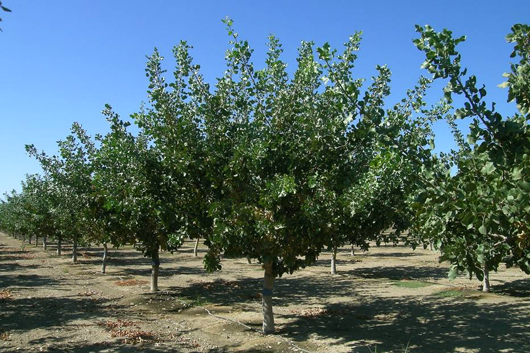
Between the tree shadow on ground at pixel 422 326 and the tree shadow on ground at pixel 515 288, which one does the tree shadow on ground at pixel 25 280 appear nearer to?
the tree shadow on ground at pixel 422 326

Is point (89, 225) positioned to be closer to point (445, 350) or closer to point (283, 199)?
point (283, 199)

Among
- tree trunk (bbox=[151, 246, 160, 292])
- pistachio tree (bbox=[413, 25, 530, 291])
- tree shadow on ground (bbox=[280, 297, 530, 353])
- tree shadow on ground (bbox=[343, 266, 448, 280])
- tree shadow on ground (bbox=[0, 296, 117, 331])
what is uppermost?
pistachio tree (bbox=[413, 25, 530, 291])

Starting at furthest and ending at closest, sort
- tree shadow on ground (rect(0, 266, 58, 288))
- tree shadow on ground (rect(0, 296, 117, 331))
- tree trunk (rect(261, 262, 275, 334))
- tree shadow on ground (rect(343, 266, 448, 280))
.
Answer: tree shadow on ground (rect(343, 266, 448, 280)) < tree shadow on ground (rect(0, 266, 58, 288)) < tree shadow on ground (rect(0, 296, 117, 331)) < tree trunk (rect(261, 262, 275, 334))

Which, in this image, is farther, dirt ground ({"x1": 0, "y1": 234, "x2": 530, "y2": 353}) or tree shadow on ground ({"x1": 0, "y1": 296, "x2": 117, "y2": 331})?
tree shadow on ground ({"x1": 0, "y1": 296, "x2": 117, "y2": 331})

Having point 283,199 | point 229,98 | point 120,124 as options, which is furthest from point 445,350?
point 120,124

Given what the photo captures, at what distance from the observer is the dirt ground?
10773mm

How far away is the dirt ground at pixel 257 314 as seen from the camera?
10.8 metres

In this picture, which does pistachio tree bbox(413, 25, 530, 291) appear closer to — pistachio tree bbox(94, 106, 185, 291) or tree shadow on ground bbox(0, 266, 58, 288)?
pistachio tree bbox(94, 106, 185, 291)

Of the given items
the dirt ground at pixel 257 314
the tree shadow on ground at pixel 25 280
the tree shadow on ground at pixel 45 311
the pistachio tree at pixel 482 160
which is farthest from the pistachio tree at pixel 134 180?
the tree shadow on ground at pixel 25 280

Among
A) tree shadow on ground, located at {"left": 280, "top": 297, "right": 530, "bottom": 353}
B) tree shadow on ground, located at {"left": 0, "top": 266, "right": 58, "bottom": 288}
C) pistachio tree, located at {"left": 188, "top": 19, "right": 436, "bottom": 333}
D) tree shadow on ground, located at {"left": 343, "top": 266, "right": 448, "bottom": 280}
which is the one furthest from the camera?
tree shadow on ground, located at {"left": 343, "top": 266, "right": 448, "bottom": 280}

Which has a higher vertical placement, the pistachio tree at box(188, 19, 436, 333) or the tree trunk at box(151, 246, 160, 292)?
the pistachio tree at box(188, 19, 436, 333)

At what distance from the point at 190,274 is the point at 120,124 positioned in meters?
16.2

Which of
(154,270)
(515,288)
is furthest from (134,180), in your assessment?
(515,288)

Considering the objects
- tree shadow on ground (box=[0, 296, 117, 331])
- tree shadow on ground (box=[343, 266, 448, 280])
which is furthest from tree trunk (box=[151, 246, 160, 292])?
tree shadow on ground (box=[343, 266, 448, 280])
